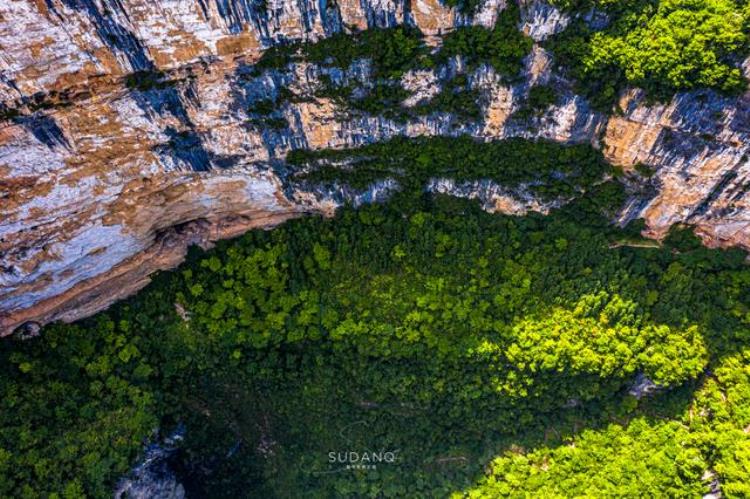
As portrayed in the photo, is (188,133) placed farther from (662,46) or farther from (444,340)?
(662,46)

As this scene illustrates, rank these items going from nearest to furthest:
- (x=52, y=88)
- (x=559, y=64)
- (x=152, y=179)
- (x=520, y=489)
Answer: (x=52, y=88)
(x=559, y=64)
(x=152, y=179)
(x=520, y=489)

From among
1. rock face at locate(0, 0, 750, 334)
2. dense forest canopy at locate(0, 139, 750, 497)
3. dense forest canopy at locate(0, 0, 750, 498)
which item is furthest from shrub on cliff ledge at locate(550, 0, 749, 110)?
dense forest canopy at locate(0, 139, 750, 497)

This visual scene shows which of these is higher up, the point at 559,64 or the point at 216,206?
the point at 559,64

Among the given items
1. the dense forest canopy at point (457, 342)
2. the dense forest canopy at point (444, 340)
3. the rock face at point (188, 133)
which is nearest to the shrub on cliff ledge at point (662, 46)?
the rock face at point (188, 133)

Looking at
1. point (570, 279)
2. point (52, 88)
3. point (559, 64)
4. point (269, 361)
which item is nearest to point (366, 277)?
point (269, 361)

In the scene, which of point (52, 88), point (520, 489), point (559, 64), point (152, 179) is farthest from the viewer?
point (520, 489)

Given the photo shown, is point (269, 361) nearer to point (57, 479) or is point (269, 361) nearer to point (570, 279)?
point (57, 479)
